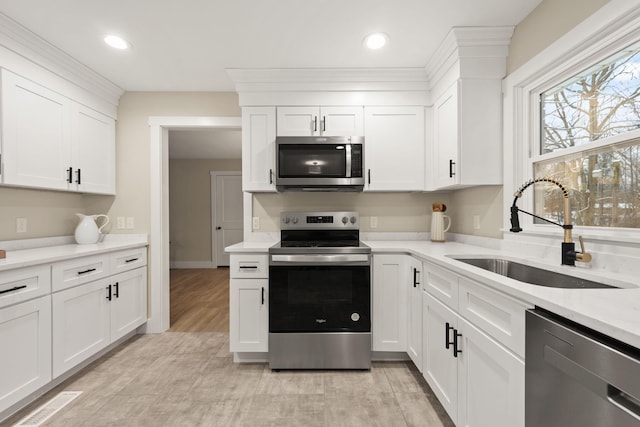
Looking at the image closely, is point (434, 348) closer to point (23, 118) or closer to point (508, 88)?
point (508, 88)

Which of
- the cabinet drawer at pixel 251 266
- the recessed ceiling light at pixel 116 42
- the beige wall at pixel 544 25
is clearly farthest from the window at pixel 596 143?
the recessed ceiling light at pixel 116 42

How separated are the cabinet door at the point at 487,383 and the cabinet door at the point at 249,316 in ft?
4.53

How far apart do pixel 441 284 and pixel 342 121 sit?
1568 mm

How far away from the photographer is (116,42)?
7.29 ft

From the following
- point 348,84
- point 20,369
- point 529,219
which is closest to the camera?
point 20,369

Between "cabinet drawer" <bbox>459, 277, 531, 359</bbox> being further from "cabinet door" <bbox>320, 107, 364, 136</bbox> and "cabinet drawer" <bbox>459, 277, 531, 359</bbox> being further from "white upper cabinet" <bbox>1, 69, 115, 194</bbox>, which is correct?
"white upper cabinet" <bbox>1, 69, 115, 194</bbox>

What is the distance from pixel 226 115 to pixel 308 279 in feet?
6.03

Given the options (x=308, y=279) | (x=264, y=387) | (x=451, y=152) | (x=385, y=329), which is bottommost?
(x=264, y=387)

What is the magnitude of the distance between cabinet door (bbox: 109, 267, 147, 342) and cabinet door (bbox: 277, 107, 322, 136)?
5.99 feet

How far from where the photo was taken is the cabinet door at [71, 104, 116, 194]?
2568mm

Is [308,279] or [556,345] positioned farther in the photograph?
[308,279]

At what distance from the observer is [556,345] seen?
89cm

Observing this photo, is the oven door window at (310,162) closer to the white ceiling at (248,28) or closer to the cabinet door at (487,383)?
the white ceiling at (248,28)

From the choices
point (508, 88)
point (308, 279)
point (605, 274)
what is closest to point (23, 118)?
point (308, 279)
